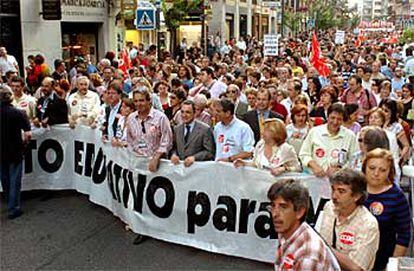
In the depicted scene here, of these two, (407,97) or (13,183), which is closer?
(13,183)

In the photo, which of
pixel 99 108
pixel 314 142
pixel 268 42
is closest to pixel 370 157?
pixel 314 142

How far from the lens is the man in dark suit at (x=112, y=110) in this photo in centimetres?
833

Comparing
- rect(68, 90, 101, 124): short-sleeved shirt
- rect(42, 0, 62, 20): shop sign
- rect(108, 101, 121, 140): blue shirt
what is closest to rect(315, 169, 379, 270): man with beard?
rect(108, 101, 121, 140): blue shirt

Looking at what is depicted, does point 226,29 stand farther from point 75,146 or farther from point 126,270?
point 126,270

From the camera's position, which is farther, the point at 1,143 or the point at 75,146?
the point at 75,146

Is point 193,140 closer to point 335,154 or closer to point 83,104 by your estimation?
point 335,154

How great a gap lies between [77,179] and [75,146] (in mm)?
494

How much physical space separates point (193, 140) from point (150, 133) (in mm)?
563

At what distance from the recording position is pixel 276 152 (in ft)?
20.8

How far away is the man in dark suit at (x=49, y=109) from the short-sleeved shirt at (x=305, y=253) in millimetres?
6585

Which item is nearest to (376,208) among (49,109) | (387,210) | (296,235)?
(387,210)

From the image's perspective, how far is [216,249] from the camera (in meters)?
6.69

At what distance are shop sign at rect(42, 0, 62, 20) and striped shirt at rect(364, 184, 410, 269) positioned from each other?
15.3 metres

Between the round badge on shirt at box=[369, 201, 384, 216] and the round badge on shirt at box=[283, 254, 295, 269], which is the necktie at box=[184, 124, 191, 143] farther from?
the round badge on shirt at box=[283, 254, 295, 269]
